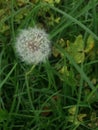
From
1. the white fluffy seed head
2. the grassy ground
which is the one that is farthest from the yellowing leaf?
the white fluffy seed head

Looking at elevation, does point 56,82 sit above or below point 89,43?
below

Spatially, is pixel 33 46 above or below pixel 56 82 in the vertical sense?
above

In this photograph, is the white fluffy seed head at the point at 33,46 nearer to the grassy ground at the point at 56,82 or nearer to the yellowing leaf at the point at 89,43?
the grassy ground at the point at 56,82

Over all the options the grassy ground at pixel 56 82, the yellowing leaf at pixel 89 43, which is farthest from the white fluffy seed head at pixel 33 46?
the yellowing leaf at pixel 89 43

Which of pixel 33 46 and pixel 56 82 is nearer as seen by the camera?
pixel 33 46
